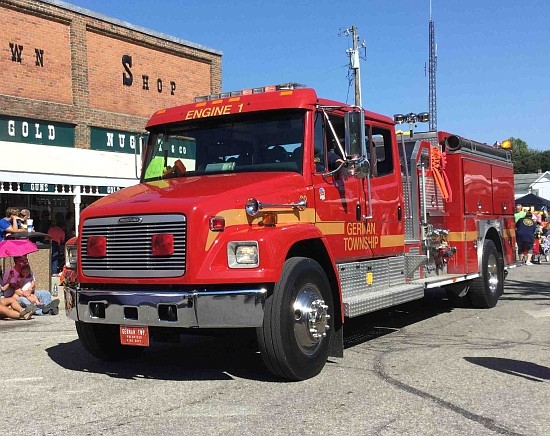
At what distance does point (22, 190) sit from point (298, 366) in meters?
9.95

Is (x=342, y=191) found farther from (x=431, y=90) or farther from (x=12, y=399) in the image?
(x=431, y=90)

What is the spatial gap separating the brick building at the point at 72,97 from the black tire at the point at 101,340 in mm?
7822

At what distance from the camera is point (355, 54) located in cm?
3053

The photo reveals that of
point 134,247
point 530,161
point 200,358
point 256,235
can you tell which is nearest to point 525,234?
point 200,358

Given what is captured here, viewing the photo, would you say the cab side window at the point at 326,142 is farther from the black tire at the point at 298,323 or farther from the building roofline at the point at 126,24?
the building roofline at the point at 126,24

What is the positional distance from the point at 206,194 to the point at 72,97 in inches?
495

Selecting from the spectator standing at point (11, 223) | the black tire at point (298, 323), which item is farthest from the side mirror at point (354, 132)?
the spectator standing at point (11, 223)

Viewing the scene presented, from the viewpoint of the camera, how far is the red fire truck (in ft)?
17.8

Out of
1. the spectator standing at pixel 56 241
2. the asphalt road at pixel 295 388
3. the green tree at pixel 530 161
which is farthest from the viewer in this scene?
the green tree at pixel 530 161

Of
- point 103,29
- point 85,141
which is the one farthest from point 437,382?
point 103,29

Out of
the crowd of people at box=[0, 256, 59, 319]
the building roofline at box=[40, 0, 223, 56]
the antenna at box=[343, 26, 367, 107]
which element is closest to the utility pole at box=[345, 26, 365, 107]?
the antenna at box=[343, 26, 367, 107]

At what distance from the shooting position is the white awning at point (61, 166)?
13992 mm

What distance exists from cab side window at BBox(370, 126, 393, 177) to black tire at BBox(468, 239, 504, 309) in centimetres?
321

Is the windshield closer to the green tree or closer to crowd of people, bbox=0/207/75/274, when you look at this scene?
crowd of people, bbox=0/207/75/274
